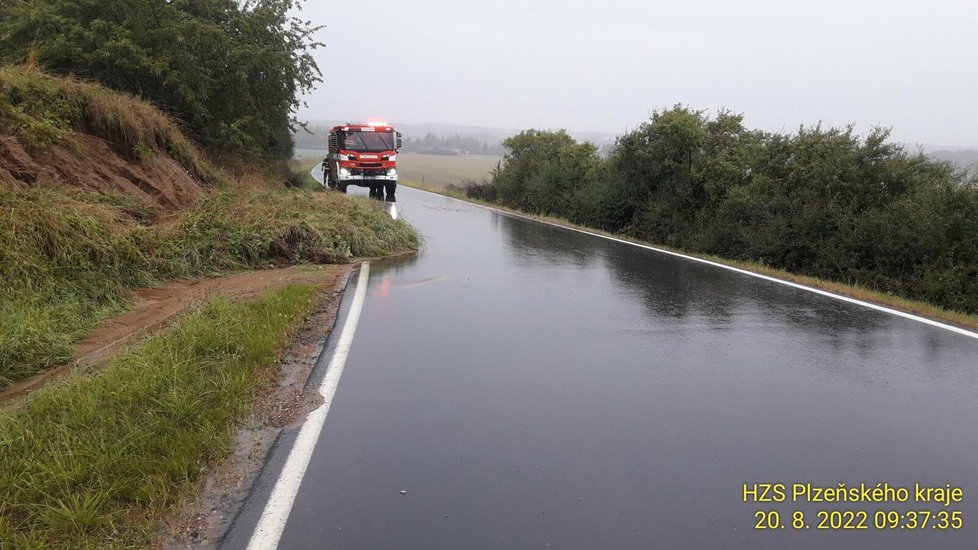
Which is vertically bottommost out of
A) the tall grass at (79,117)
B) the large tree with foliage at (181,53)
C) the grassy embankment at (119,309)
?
the grassy embankment at (119,309)

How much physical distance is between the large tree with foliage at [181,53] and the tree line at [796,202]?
11525mm

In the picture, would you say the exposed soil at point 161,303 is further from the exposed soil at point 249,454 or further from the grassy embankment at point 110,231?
the exposed soil at point 249,454

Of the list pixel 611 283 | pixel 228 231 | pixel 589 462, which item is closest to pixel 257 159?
pixel 228 231

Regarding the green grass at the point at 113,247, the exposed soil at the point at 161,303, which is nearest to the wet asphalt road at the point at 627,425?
the exposed soil at the point at 161,303

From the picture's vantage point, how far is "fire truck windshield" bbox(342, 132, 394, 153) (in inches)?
973

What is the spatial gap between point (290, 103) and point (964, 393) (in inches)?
805

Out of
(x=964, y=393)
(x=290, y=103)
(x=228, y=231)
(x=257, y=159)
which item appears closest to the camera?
Result: (x=964, y=393)

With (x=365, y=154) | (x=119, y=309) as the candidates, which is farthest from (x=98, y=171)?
(x=365, y=154)

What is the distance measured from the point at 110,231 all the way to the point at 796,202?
1324 centimetres

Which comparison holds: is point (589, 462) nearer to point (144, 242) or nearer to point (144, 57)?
point (144, 242)

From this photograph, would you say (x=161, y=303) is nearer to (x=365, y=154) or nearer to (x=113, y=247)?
(x=113, y=247)

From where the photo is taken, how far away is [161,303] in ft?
25.5

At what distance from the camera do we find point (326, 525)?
3.28 metres

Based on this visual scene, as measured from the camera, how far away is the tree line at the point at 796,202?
443 inches
